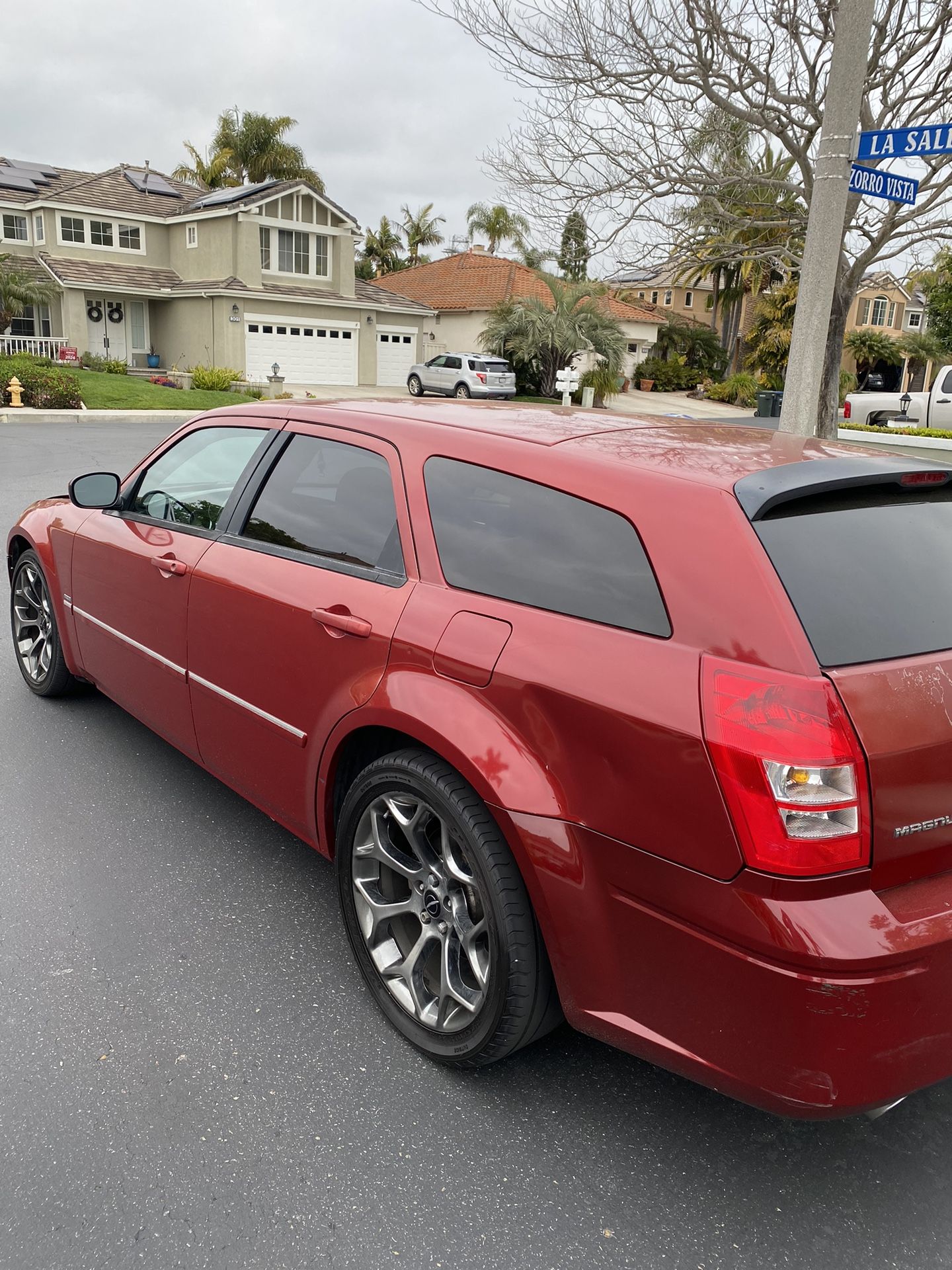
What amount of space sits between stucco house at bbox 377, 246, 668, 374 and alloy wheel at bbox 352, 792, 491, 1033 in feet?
132

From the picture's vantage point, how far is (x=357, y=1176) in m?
2.25

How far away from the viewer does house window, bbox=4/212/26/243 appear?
36375mm

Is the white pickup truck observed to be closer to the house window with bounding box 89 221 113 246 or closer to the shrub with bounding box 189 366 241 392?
the shrub with bounding box 189 366 241 392

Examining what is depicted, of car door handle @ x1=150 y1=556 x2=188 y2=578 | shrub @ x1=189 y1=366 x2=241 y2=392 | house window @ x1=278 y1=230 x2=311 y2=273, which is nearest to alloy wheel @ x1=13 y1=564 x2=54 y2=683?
car door handle @ x1=150 y1=556 x2=188 y2=578

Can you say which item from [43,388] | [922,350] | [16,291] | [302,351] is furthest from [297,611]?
[922,350]

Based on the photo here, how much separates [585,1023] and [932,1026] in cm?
74

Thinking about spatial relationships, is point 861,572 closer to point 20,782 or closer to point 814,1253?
point 814,1253

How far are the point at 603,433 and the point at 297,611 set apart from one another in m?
1.06

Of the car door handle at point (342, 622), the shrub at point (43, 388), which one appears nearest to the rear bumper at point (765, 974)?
the car door handle at point (342, 622)

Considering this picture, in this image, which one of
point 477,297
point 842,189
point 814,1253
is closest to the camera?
point 814,1253

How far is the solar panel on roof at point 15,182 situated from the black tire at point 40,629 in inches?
1552

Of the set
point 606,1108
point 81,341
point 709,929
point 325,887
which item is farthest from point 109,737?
point 81,341

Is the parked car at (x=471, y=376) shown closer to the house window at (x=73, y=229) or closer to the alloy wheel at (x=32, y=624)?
the house window at (x=73, y=229)

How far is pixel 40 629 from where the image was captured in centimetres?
506
